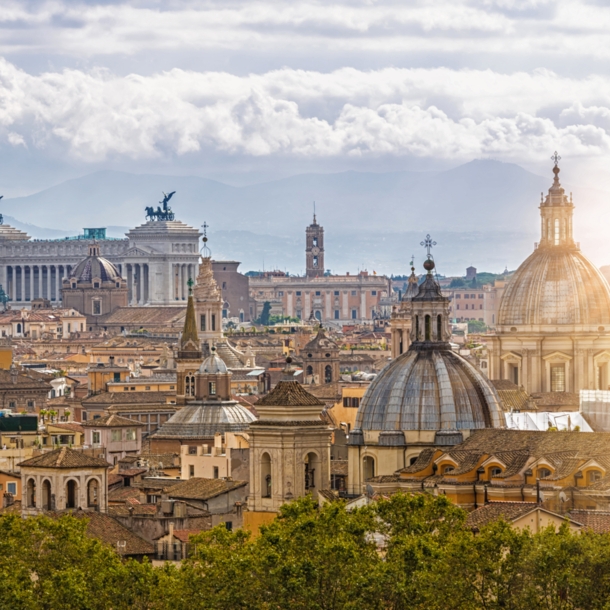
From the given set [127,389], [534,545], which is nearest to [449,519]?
[534,545]

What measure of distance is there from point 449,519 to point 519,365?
50412mm

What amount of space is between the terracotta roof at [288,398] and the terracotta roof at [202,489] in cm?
750

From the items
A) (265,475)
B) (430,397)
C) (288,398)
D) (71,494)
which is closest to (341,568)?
(265,475)

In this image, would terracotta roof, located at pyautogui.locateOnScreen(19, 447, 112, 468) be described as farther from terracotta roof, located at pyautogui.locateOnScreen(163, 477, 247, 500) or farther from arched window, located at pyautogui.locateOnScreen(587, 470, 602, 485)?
arched window, located at pyautogui.locateOnScreen(587, 470, 602, 485)

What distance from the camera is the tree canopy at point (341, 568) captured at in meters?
50.4

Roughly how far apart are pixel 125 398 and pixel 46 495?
5064 centimetres

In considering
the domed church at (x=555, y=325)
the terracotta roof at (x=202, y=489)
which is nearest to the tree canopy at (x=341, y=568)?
the terracotta roof at (x=202, y=489)

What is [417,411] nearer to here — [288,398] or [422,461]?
[422,461]

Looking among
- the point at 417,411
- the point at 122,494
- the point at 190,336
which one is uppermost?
the point at 190,336

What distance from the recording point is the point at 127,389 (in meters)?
132

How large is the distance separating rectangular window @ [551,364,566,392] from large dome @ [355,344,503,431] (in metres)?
36.1

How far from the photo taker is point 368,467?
68750 mm

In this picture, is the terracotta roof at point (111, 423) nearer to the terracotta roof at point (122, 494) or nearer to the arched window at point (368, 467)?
the terracotta roof at point (122, 494)

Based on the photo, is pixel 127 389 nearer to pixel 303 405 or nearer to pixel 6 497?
pixel 6 497
